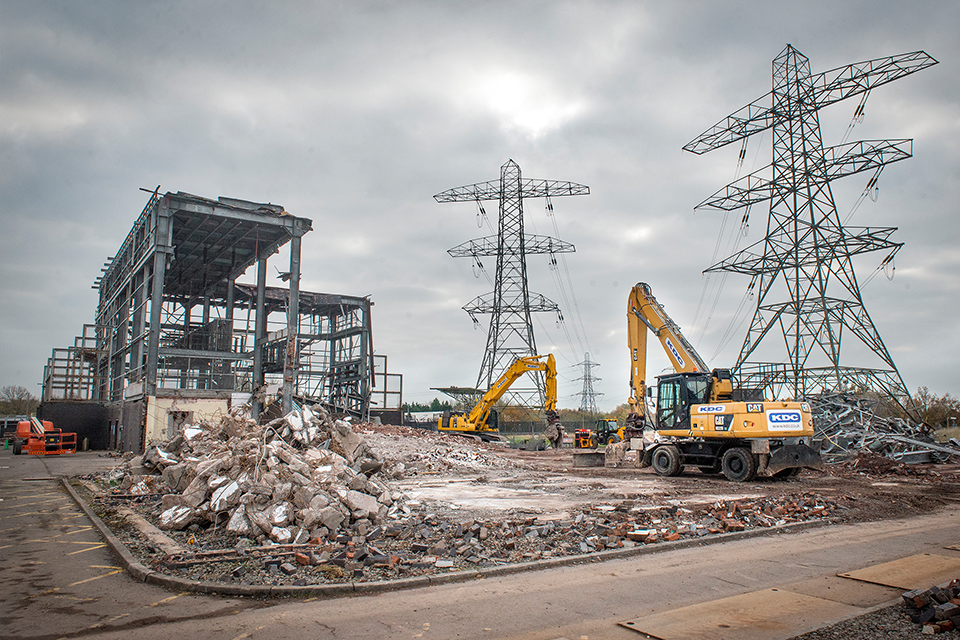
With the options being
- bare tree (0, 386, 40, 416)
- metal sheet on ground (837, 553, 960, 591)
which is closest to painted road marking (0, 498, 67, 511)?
metal sheet on ground (837, 553, 960, 591)

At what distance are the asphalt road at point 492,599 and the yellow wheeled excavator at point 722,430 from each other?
307 inches

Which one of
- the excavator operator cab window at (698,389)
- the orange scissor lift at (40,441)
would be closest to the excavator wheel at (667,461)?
the excavator operator cab window at (698,389)

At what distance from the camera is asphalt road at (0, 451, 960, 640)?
5.46m

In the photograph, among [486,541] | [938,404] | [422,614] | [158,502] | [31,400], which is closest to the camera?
[422,614]

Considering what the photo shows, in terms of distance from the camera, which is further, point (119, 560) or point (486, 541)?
point (486, 541)

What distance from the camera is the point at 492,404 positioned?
3478 centimetres

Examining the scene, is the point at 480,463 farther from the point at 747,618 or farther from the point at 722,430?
the point at 747,618

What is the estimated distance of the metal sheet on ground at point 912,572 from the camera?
6.82 metres

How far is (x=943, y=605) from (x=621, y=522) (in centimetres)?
524

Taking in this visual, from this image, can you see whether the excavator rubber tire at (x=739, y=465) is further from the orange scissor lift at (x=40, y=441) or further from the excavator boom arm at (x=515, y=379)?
the orange scissor lift at (x=40, y=441)

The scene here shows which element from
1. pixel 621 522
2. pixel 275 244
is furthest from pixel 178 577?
pixel 275 244

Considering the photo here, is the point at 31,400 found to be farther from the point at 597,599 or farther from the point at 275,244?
the point at 597,599

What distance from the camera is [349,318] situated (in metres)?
46.4

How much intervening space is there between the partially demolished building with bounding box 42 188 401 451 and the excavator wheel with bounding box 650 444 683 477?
1731 cm
